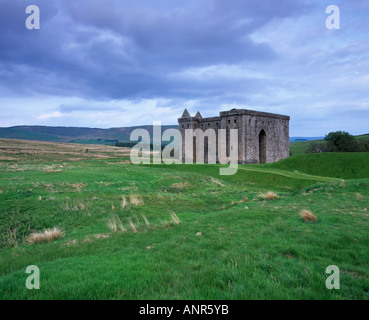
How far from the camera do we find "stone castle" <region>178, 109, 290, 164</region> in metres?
47.2

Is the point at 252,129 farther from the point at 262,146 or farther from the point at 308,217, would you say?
the point at 308,217

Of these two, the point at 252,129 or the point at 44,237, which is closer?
the point at 44,237

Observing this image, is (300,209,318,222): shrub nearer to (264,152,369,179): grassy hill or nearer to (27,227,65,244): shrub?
(27,227,65,244): shrub

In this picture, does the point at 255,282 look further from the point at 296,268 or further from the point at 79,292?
the point at 79,292

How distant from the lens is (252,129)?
158 ft

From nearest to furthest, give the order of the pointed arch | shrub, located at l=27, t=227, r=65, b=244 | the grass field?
the grass field
shrub, located at l=27, t=227, r=65, b=244
the pointed arch

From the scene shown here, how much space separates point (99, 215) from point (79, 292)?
7.79 metres

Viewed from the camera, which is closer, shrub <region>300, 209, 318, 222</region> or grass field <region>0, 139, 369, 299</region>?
grass field <region>0, 139, 369, 299</region>

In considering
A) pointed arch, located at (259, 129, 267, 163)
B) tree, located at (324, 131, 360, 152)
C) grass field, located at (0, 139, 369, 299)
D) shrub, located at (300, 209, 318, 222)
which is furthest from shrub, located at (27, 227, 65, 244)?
tree, located at (324, 131, 360, 152)

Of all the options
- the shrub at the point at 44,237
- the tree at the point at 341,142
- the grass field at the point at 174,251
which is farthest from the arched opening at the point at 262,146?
the shrub at the point at 44,237

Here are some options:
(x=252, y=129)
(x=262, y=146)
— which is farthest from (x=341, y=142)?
(x=252, y=129)

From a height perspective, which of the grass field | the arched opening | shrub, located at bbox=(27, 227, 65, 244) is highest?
the arched opening

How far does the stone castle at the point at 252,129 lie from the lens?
47.2m

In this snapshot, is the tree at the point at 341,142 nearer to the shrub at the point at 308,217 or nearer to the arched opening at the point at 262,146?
the arched opening at the point at 262,146
